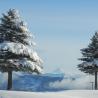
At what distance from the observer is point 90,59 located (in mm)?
78188

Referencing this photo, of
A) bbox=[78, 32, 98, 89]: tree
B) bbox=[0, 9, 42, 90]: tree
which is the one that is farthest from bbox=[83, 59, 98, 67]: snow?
bbox=[0, 9, 42, 90]: tree

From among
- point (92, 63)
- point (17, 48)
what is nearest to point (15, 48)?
point (17, 48)

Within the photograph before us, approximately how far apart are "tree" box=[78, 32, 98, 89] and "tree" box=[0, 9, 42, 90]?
14933 mm

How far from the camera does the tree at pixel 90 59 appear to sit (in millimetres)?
77625

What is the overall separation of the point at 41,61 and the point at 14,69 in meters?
3.17

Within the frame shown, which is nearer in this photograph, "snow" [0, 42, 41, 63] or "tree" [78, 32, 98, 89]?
"snow" [0, 42, 41, 63]

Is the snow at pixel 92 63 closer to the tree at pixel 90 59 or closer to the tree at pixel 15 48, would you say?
the tree at pixel 90 59

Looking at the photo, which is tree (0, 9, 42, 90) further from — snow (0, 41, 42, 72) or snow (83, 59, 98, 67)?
snow (83, 59, 98, 67)

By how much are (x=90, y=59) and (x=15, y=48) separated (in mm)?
18319

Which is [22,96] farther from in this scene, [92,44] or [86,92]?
[92,44]

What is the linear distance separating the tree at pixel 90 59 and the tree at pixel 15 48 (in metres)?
14.9

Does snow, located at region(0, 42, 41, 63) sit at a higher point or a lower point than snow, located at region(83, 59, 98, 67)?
higher

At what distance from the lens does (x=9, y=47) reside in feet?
204

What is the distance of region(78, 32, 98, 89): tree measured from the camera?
255 feet
